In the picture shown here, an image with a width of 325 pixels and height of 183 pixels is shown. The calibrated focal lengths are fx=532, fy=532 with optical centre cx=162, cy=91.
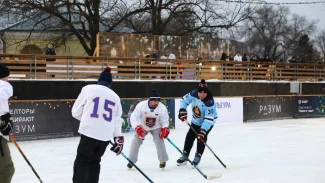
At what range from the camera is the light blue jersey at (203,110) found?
987 centimetres

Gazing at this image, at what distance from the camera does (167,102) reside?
1859 centimetres

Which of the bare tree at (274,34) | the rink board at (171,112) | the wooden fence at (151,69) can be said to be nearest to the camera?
the rink board at (171,112)

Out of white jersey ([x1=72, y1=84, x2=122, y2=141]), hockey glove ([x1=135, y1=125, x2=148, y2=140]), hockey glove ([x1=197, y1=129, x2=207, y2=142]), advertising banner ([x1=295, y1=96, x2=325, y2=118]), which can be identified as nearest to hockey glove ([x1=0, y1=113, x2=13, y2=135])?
white jersey ([x1=72, y1=84, x2=122, y2=141])

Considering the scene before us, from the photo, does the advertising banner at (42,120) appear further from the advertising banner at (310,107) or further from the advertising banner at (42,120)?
the advertising banner at (310,107)

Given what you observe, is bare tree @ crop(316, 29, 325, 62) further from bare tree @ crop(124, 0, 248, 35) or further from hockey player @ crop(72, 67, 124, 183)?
hockey player @ crop(72, 67, 124, 183)

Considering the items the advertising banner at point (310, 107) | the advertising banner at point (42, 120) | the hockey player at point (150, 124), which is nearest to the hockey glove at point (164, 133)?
the hockey player at point (150, 124)

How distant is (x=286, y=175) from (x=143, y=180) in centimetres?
246

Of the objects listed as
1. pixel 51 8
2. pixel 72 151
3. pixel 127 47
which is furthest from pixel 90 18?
pixel 72 151

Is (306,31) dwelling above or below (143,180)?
above

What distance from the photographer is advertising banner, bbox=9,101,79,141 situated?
1462 centimetres

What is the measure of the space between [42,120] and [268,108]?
10.6 m

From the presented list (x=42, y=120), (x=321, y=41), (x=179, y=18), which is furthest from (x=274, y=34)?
(x=42, y=120)

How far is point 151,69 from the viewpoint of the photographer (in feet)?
69.9

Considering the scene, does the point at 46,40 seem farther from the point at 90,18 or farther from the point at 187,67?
the point at 187,67
